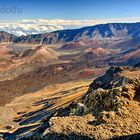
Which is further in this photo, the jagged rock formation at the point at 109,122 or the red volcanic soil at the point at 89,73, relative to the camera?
the red volcanic soil at the point at 89,73

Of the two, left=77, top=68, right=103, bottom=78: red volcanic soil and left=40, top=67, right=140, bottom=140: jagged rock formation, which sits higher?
left=40, top=67, right=140, bottom=140: jagged rock formation

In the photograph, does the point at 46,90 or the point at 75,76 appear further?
the point at 75,76

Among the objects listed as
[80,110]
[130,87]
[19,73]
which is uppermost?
[130,87]

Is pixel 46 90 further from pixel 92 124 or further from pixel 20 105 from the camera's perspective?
pixel 92 124

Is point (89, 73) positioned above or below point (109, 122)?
below

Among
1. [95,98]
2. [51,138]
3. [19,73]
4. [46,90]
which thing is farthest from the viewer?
[19,73]

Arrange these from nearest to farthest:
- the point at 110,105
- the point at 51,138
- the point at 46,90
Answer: the point at 51,138 → the point at 110,105 → the point at 46,90

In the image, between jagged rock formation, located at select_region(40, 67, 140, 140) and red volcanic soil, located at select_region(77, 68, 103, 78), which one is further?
red volcanic soil, located at select_region(77, 68, 103, 78)

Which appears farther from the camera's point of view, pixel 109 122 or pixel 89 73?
pixel 89 73

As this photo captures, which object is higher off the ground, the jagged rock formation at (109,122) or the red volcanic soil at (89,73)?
the jagged rock formation at (109,122)

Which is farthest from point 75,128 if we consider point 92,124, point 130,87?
point 130,87

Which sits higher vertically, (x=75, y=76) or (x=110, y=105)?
(x=110, y=105)
